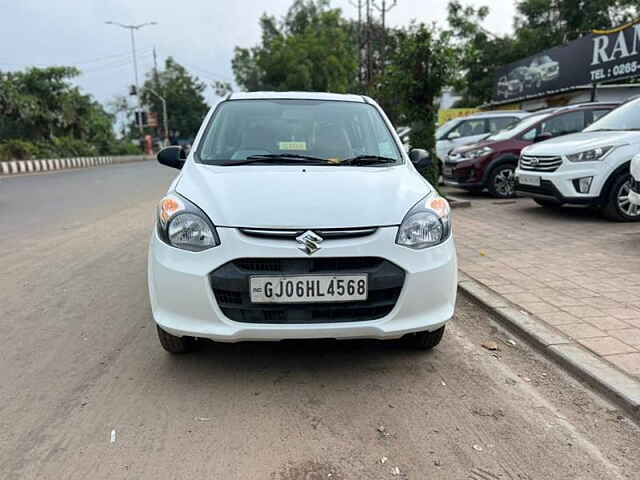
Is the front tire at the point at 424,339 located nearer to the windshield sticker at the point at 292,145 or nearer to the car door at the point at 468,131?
the windshield sticker at the point at 292,145

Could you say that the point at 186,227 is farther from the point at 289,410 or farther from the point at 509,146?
the point at 509,146

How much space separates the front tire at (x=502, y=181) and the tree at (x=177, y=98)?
66.4m

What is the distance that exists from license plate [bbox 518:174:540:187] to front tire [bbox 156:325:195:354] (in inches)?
247

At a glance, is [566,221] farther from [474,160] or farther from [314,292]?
[314,292]

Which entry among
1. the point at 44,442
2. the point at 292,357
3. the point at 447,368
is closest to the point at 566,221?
the point at 447,368

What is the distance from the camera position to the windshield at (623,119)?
7.64 metres

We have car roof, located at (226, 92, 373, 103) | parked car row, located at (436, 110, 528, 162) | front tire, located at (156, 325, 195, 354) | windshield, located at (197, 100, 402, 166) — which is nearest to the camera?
front tire, located at (156, 325, 195, 354)

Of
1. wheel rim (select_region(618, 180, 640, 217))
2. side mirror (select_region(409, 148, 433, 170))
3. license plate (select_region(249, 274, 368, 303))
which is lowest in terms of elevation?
wheel rim (select_region(618, 180, 640, 217))

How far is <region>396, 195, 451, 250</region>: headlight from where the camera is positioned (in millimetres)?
2912

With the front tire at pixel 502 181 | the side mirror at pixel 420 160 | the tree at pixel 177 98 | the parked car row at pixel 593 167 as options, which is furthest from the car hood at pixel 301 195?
the tree at pixel 177 98

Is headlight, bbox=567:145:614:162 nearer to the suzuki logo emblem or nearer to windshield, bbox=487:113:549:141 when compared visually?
windshield, bbox=487:113:549:141

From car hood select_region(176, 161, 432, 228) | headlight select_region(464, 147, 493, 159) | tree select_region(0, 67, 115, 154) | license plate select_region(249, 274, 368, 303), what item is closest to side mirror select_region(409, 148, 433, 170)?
car hood select_region(176, 161, 432, 228)

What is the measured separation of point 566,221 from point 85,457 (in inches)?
285

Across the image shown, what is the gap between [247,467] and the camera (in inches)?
90.9
